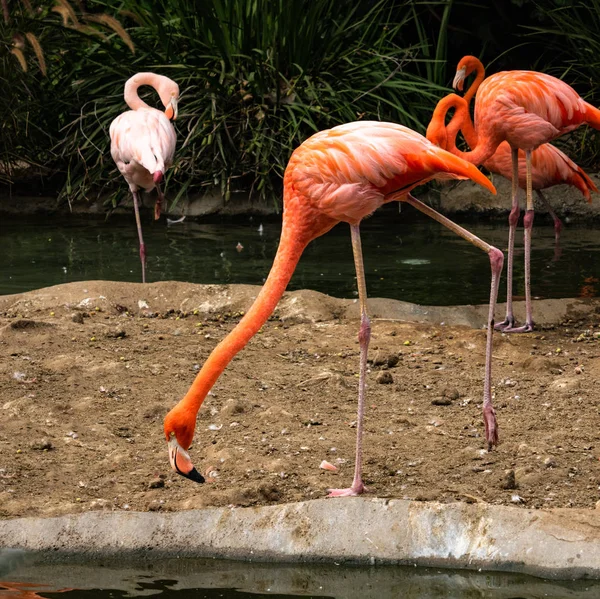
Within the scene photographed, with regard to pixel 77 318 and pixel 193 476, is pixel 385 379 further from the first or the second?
pixel 77 318

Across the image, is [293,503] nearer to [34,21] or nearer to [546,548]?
[546,548]

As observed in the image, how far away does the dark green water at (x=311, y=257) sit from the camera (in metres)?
6.49

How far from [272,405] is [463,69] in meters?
3.02

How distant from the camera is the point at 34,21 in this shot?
9500 mm

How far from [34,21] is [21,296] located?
458cm

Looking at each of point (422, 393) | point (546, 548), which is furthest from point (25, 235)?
point (546, 548)

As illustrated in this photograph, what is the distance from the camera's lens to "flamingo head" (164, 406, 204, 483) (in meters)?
3.02

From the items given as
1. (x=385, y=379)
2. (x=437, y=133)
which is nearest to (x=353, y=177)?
(x=385, y=379)

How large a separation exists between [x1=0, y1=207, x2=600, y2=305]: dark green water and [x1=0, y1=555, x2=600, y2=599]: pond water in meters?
3.21

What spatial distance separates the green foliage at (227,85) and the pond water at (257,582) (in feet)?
19.6

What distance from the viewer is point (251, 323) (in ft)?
10.7

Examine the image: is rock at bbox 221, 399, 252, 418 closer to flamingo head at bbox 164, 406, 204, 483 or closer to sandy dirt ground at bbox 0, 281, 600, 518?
sandy dirt ground at bbox 0, 281, 600, 518

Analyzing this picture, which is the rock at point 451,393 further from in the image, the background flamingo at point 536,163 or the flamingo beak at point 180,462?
the background flamingo at point 536,163

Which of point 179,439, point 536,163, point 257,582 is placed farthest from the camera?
point 536,163
